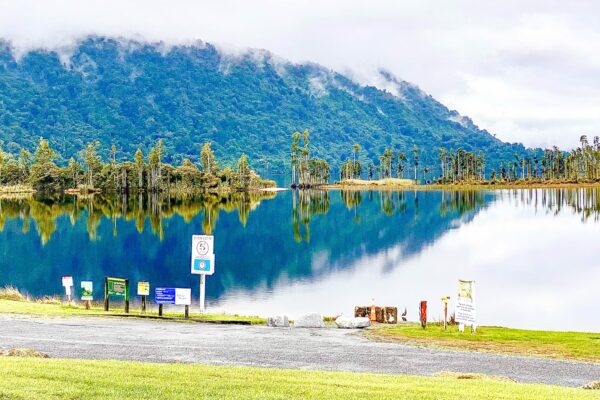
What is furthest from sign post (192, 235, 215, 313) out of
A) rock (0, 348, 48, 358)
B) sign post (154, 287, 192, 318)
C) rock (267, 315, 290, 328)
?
rock (0, 348, 48, 358)

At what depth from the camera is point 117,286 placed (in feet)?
129

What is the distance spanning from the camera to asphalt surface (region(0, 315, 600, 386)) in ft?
75.0

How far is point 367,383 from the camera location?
1795cm

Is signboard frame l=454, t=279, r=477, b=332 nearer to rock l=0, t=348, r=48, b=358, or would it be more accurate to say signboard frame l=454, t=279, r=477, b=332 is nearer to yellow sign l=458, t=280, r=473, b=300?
yellow sign l=458, t=280, r=473, b=300

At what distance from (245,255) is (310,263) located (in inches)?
351

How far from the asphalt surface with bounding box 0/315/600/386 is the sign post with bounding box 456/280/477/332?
458 centimetres

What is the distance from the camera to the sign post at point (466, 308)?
3209 centimetres

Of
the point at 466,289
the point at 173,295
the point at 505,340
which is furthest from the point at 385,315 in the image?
the point at 173,295

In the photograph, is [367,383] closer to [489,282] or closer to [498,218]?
[489,282]

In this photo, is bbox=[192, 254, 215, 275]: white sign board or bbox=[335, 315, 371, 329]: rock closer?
bbox=[335, 315, 371, 329]: rock

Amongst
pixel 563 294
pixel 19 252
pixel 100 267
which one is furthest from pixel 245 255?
pixel 563 294

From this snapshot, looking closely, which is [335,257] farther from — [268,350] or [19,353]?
[19,353]

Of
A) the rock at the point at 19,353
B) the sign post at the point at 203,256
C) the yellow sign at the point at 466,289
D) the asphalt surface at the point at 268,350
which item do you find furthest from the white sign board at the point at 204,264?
the rock at the point at 19,353

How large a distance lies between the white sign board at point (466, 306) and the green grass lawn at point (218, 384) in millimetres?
12477
